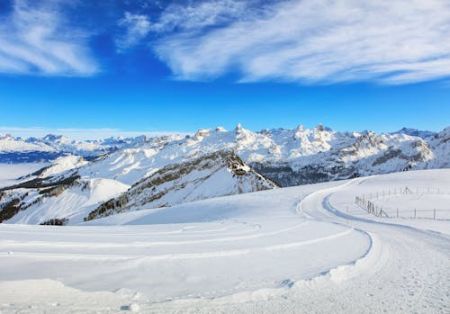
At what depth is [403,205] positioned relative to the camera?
55469 millimetres

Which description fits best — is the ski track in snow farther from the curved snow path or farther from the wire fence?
the wire fence

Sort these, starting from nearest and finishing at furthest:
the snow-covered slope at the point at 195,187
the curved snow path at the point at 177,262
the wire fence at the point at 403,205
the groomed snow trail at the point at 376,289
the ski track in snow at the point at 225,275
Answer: the ski track in snow at the point at 225,275 → the groomed snow trail at the point at 376,289 → the curved snow path at the point at 177,262 → the wire fence at the point at 403,205 → the snow-covered slope at the point at 195,187

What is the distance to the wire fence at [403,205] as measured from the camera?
46.7 metres

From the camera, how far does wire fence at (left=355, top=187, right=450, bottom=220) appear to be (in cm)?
4672

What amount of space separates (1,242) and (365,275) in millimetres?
13308

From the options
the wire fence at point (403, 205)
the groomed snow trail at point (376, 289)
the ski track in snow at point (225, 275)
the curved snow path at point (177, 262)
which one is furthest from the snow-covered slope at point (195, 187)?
the groomed snow trail at point (376, 289)

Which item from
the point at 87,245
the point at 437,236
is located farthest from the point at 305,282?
the point at 437,236

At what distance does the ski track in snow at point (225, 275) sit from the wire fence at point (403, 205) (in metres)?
25.8

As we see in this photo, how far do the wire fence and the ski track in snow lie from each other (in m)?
25.8

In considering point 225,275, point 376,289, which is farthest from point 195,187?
point 376,289

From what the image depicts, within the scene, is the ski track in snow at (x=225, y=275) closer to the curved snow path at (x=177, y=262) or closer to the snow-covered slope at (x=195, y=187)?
the curved snow path at (x=177, y=262)

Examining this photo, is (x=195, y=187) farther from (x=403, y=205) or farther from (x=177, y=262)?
(x=177, y=262)

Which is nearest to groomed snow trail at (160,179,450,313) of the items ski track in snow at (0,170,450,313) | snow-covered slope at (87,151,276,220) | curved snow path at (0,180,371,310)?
ski track in snow at (0,170,450,313)

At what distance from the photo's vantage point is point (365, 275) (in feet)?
50.5
